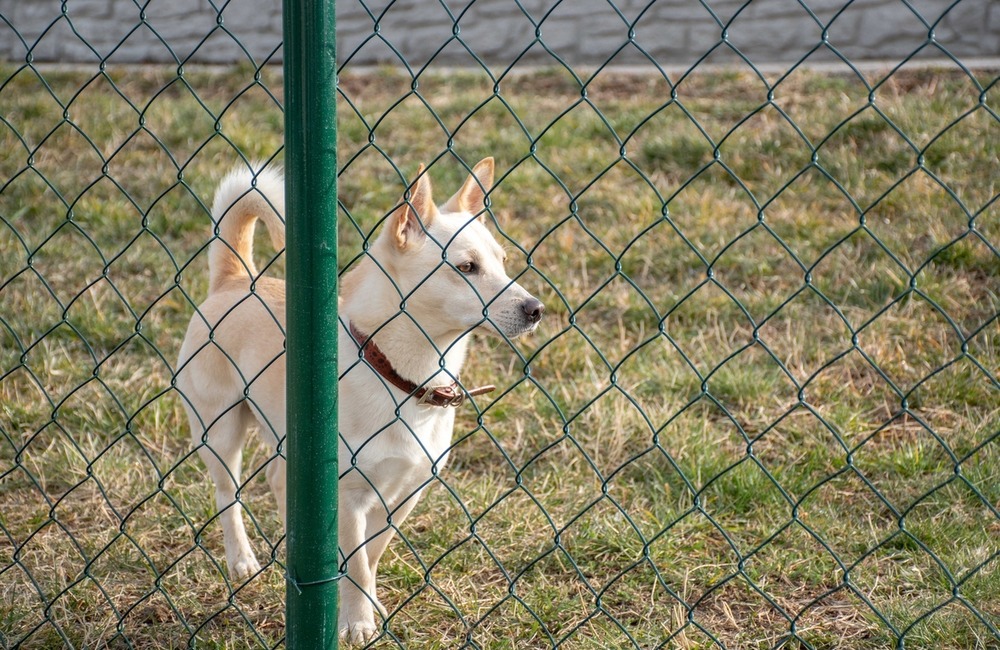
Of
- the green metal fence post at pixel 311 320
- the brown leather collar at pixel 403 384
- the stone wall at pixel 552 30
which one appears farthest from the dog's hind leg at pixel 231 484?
the stone wall at pixel 552 30

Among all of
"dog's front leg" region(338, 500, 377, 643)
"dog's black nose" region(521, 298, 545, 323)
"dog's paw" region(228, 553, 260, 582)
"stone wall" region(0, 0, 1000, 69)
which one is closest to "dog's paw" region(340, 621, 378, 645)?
"dog's front leg" region(338, 500, 377, 643)

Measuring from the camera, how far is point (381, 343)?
2500mm

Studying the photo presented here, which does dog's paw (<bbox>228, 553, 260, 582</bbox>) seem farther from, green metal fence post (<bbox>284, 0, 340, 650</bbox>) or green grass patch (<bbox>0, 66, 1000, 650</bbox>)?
green metal fence post (<bbox>284, 0, 340, 650</bbox>)

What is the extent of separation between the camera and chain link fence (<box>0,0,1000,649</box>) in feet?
7.73

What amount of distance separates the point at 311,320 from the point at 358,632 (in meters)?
1.10

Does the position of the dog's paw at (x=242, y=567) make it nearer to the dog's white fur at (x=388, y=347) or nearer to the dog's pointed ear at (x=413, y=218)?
the dog's white fur at (x=388, y=347)

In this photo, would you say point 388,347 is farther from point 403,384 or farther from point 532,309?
point 532,309

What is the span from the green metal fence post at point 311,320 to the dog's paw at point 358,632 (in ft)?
2.07

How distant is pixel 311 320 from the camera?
69.6 inches

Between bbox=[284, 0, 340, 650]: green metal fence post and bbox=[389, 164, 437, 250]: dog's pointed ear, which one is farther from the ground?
bbox=[389, 164, 437, 250]: dog's pointed ear

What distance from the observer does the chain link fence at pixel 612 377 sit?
7.73 feet

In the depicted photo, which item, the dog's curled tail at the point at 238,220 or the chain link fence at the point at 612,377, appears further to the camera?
the dog's curled tail at the point at 238,220

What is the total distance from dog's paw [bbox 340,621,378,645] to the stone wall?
16.1 feet

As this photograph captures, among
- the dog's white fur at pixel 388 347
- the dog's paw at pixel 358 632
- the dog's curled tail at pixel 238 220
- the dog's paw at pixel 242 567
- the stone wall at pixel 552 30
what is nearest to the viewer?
the dog's white fur at pixel 388 347
